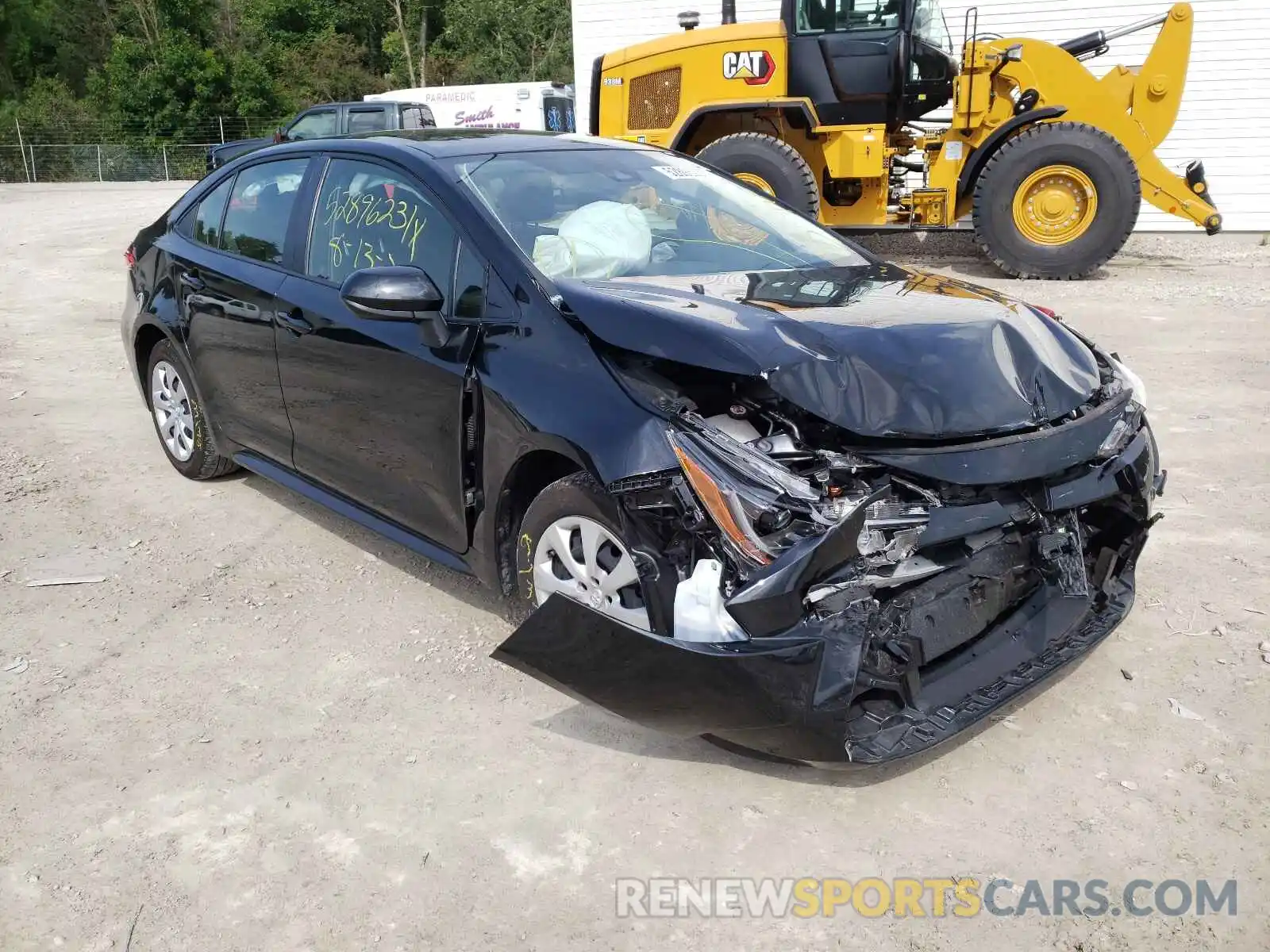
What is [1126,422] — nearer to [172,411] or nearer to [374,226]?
[374,226]

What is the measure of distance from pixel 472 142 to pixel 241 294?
1.21 meters

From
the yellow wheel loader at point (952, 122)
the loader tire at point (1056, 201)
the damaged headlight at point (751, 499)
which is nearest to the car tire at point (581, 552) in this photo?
the damaged headlight at point (751, 499)

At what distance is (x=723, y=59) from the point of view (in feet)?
35.8

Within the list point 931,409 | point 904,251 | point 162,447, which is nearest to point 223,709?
point 931,409

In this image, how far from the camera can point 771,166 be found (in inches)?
408

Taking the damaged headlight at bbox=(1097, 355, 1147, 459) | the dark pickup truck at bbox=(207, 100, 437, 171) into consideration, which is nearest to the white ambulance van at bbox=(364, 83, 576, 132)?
the dark pickup truck at bbox=(207, 100, 437, 171)

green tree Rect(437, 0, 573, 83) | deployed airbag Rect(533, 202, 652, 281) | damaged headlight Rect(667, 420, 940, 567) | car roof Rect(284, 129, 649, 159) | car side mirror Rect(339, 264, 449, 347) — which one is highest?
green tree Rect(437, 0, 573, 83)

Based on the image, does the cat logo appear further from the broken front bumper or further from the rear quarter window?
the broken front bumper

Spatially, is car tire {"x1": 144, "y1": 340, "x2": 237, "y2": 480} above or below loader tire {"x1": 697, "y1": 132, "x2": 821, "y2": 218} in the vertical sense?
below

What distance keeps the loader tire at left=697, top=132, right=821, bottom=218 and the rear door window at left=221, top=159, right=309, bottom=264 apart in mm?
6491

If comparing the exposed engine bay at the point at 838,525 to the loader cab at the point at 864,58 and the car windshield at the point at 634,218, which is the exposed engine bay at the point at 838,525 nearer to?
the car windshield at the point at 634,218

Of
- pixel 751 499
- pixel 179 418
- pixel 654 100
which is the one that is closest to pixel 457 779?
pixel 751 499

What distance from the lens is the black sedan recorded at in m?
2.53

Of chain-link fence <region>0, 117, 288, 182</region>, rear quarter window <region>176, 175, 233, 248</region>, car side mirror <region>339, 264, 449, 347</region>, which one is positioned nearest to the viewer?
car side mirror <region>339, 264, 449, 347</region>
